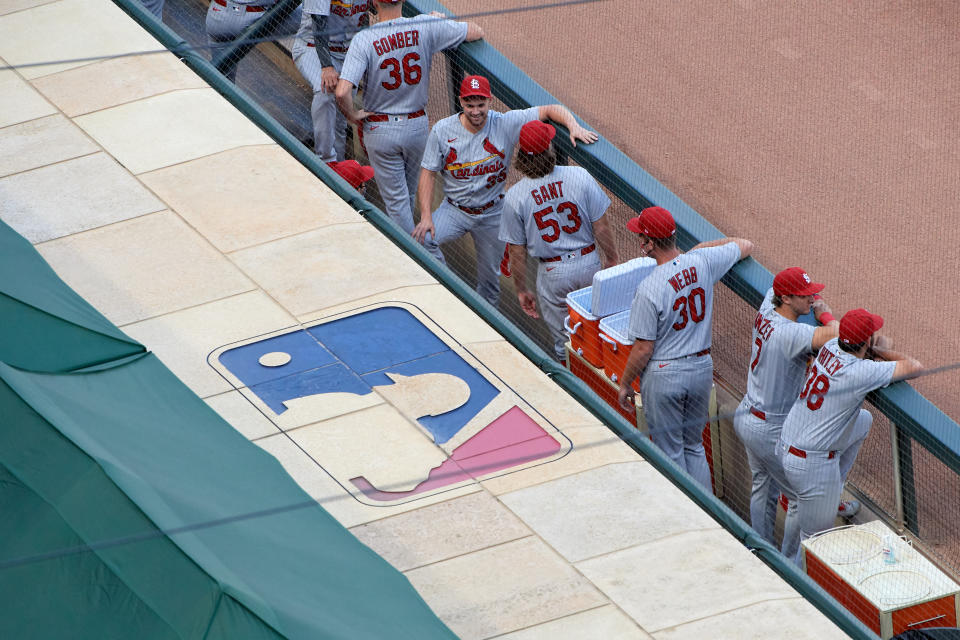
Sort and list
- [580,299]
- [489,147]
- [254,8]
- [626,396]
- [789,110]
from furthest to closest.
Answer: [789,110], [254,8], [489,147], [580,299], [626,396]

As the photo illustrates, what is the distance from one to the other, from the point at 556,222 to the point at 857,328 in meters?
1.56

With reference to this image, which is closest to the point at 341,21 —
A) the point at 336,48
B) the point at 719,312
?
the point at 336,48

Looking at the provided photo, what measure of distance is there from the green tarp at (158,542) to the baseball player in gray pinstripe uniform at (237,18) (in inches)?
129

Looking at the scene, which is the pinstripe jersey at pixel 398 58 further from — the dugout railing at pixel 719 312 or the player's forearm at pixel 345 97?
the dugout railing at pixel 719 312

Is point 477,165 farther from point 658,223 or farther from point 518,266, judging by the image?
point 658,223

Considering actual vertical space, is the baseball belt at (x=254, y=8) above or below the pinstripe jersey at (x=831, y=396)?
above

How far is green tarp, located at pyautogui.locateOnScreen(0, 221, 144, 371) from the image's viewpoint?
5.44 metres

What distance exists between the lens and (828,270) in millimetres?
8508

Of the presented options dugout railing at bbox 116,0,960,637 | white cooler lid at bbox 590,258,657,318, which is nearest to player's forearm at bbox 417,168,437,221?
dugout railing at bbox 116,0,960,637

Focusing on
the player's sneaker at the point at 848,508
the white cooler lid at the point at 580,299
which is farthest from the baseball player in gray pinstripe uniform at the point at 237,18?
the player's sneaker at the point at 848,508

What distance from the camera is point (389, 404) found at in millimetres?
6066

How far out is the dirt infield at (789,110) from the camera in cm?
875

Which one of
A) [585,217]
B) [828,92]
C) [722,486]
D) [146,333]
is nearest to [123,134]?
[146,333]

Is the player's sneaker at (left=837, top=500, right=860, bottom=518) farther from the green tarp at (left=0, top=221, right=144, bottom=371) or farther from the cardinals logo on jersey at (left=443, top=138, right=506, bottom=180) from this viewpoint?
the green tarp at (left=0, top=221, right=144, bottom=371)
